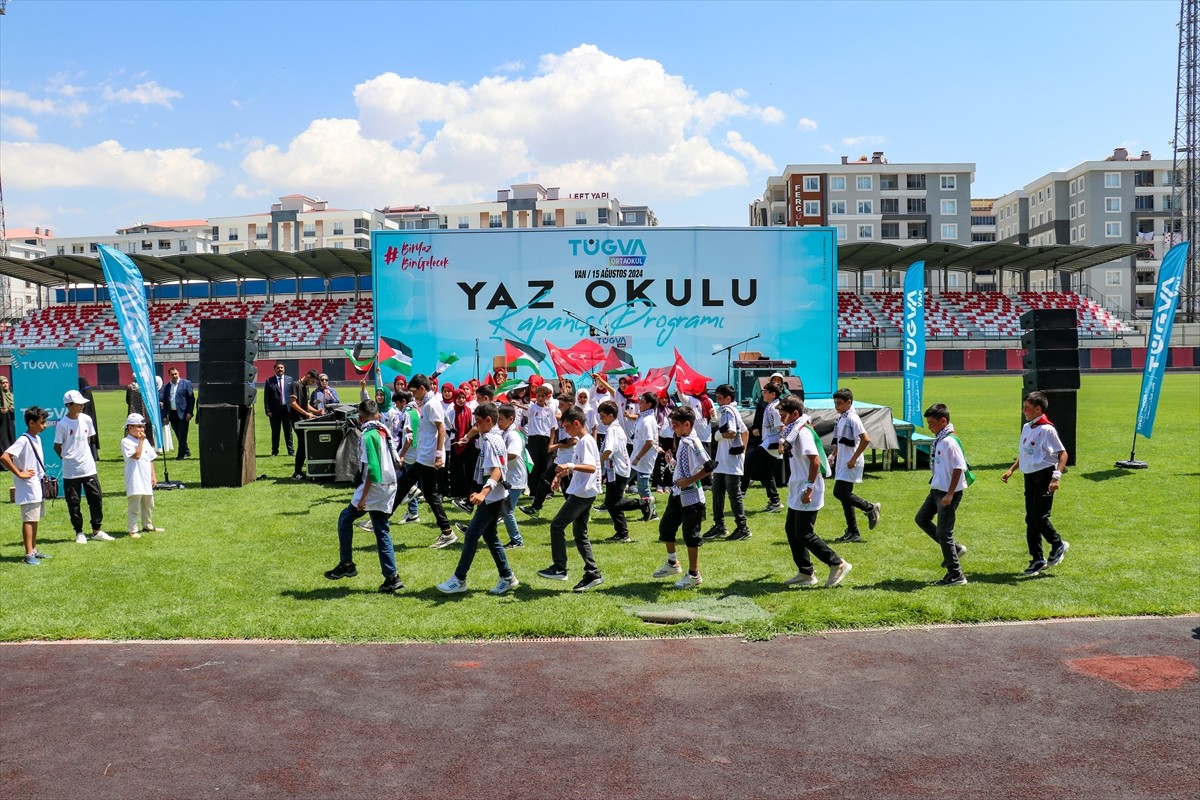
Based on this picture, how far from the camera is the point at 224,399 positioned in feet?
55.4

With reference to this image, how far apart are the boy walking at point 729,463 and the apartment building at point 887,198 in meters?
79.1

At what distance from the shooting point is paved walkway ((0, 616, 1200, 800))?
17.8 ft

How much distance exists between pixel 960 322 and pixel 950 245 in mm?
9966

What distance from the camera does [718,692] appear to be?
22.3 feet

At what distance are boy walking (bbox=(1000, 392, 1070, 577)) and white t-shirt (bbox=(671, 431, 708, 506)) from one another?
3.32 meters

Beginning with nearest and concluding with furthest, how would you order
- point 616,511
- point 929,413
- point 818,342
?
point 929,413 < point 616,511 < point 818,342

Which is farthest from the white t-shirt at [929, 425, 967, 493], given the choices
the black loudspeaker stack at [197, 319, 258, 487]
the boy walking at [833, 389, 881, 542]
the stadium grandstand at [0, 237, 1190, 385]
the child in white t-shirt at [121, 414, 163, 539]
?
the stadium grandstand at [0, 237, 1190, 385]

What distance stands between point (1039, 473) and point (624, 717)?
580 cm

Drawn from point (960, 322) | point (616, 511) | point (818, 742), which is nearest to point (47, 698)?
point (818, 742)

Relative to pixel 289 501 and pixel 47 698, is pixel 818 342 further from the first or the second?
pixel 47 698

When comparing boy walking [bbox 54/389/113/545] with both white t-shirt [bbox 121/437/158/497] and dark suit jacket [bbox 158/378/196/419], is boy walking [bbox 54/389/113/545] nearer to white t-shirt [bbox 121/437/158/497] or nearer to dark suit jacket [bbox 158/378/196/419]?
white t-shirt [bbox 121/437/158/497]

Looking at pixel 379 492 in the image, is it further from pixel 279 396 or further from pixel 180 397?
pixel 180 397

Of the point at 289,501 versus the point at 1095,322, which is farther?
the point at 1095,322

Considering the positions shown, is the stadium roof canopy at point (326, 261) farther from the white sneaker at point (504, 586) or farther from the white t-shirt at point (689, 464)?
the white sneaker at point (504, 586)
